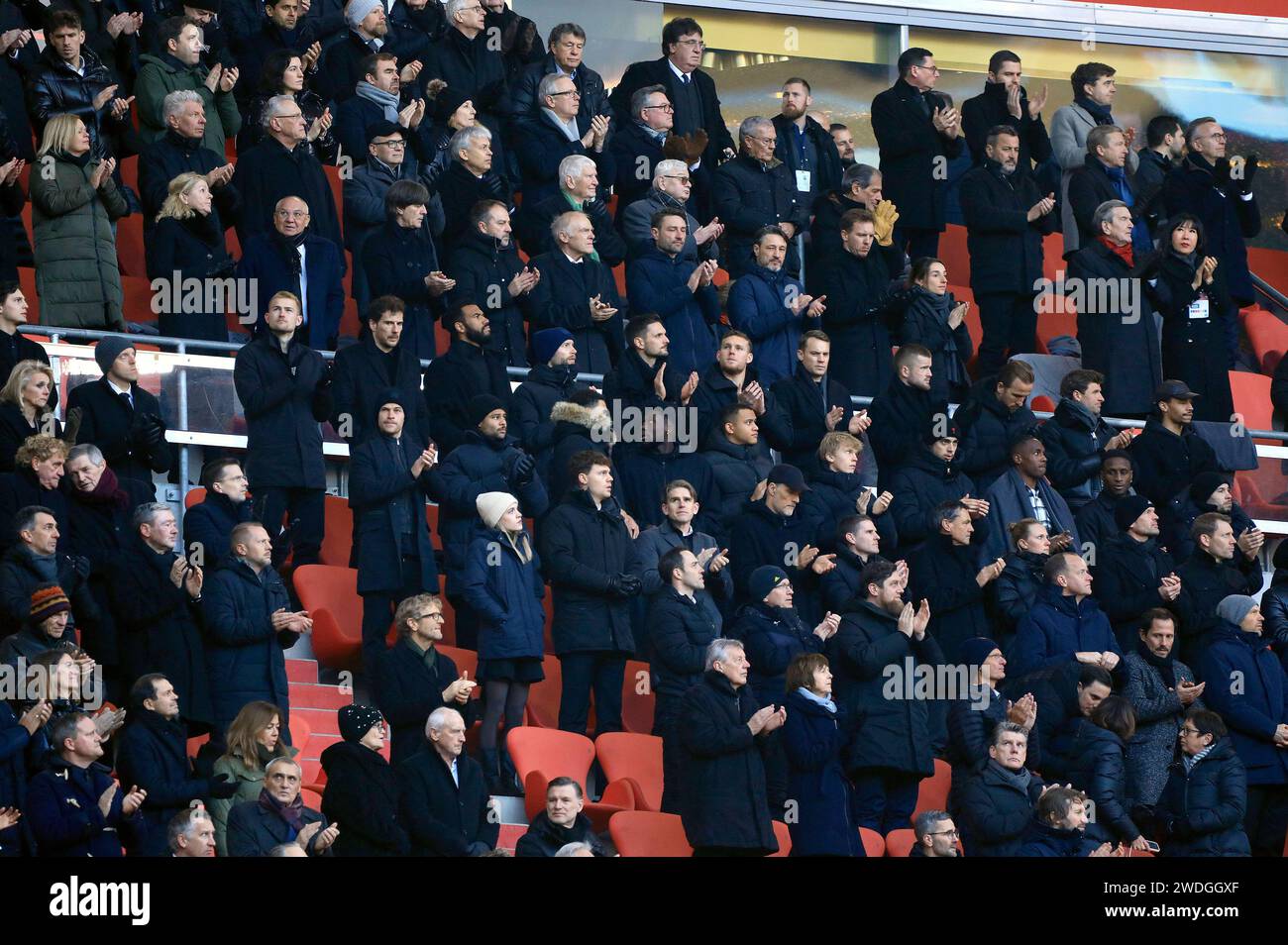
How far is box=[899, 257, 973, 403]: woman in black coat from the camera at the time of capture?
52.3 feet

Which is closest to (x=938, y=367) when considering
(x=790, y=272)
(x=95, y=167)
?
(x=790, y=272)

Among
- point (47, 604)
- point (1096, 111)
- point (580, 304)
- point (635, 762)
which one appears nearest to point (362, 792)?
point (47, 604)

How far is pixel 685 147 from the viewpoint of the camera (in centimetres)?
1656

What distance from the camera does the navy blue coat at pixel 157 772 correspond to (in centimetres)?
1181

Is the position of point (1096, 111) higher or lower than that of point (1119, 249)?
higher

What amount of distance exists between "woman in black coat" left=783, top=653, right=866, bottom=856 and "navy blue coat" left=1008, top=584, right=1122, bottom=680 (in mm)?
1557

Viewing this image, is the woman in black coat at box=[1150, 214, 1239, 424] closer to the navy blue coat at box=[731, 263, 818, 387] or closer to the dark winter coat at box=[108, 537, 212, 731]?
the navy blue coat at box=[731, 263, 818, 387]

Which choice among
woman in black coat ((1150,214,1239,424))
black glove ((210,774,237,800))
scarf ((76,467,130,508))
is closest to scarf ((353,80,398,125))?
scarf ((76,467,130,508))

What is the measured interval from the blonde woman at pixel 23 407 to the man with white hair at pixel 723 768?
3153 mm

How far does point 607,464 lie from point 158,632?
2.31 meters

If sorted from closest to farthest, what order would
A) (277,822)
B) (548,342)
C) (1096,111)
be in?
(277,822), (548,342), (1096,111)

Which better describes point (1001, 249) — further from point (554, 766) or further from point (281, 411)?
point (554, 766)
